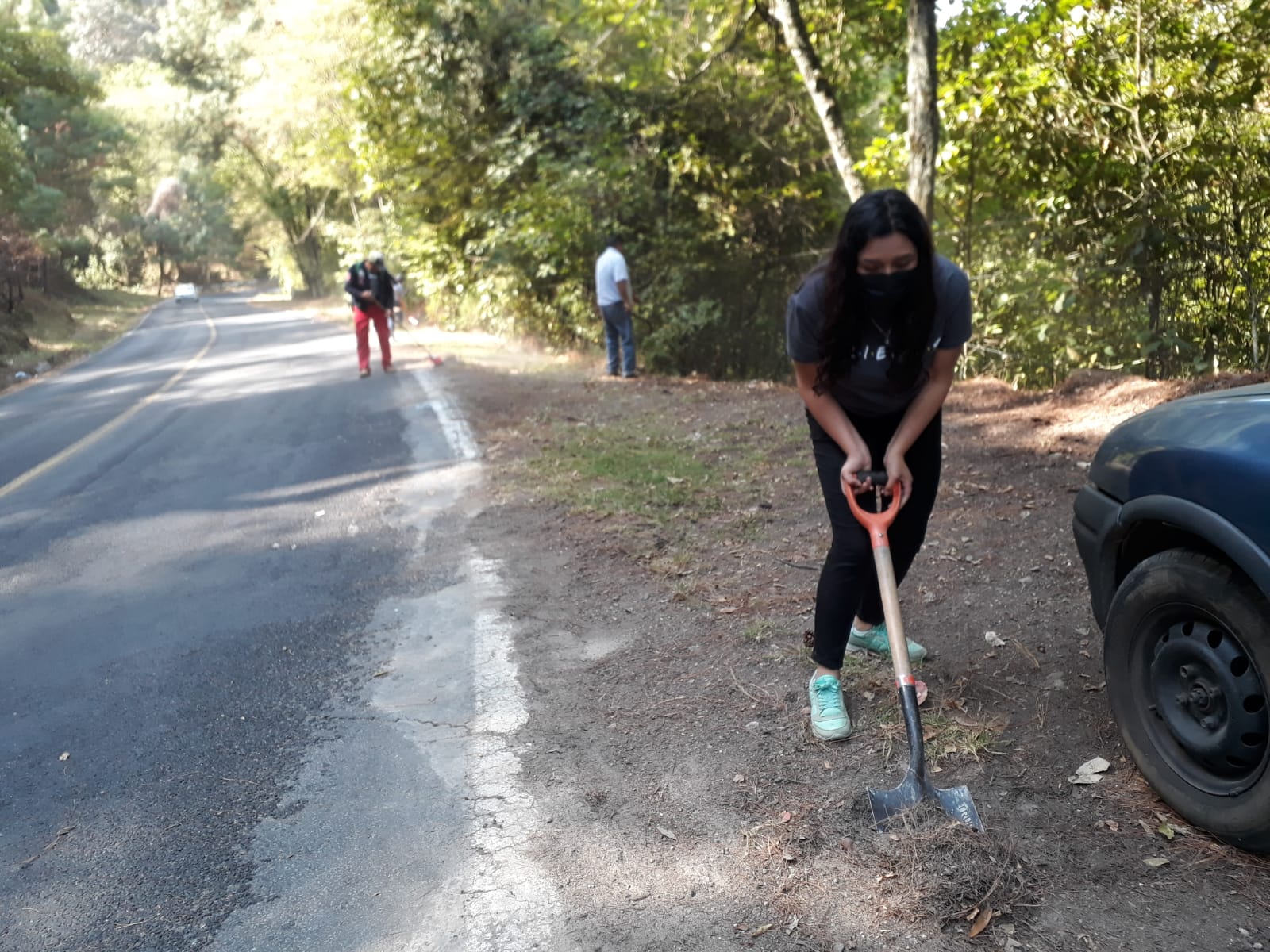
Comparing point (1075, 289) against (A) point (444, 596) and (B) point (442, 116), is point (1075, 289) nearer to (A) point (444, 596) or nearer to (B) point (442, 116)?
(A) point (444, 596)

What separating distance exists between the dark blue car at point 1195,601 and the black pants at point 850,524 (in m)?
0.59

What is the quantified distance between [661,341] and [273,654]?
1208 centimetres

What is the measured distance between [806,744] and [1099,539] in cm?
118

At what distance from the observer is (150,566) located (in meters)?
6.45

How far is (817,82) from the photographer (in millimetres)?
11195

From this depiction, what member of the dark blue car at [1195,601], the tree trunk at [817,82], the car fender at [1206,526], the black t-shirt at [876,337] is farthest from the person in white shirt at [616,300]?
the car fender at [1206,526]

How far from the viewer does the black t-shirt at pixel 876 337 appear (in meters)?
3.37

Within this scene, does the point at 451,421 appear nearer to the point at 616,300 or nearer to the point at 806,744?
the point at 616,300

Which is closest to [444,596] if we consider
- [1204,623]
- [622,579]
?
[622,579]

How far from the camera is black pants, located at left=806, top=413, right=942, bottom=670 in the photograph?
357 centimetres

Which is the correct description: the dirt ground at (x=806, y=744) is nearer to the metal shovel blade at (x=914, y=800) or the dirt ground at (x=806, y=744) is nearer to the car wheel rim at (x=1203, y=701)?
the metal shovel blade at (x=914, y=800)

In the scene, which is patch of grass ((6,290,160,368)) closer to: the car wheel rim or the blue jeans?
the blue jeans

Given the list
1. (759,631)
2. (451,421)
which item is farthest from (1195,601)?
(451,421)

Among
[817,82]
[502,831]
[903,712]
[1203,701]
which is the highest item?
[817,82]
